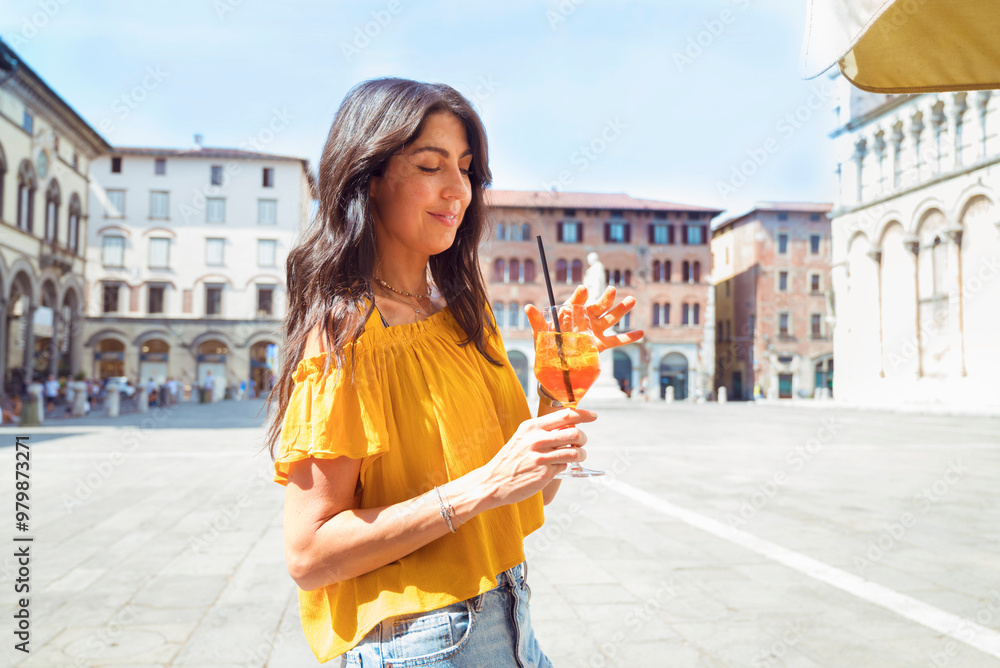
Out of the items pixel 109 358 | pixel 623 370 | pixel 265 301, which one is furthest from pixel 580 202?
pixel 109 358

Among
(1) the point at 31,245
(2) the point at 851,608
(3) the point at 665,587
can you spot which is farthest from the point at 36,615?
(1) the point at 31,245

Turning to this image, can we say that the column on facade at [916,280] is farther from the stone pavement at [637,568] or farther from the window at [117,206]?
the window at [117,206]

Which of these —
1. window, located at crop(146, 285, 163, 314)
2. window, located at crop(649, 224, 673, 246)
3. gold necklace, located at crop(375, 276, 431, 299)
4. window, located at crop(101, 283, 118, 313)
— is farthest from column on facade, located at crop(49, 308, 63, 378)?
window, located at crop(649, 224, 673, 246)

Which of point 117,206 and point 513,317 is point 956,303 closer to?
point 513,317

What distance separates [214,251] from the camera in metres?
44.2

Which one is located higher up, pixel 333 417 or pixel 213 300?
pixel 213 300

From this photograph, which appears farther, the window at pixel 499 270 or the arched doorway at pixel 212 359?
the window at pixel 499 270

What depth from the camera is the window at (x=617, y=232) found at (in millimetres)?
48500

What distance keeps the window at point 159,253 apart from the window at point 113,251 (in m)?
1.61

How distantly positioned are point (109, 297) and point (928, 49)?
4757 centimetres

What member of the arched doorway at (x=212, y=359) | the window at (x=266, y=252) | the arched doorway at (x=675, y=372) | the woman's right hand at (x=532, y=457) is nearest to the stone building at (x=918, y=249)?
the arched doorway at (x=675, y=372)

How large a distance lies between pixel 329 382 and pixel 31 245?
106ft

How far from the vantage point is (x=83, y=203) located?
110 ft

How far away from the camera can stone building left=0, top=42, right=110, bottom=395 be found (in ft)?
83.5
